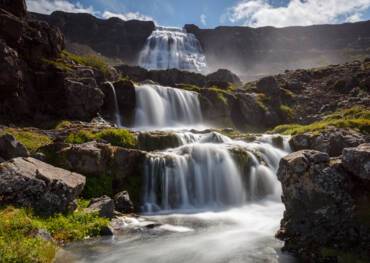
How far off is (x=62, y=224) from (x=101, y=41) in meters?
193

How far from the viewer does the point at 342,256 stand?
12180 millimetres

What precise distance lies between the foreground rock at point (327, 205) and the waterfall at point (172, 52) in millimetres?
140960

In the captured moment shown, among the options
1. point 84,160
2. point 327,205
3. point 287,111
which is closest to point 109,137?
point 84,160

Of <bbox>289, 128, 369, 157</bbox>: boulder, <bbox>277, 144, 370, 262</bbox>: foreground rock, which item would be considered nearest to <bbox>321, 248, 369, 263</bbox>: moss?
<bbox>277, 144, 370, 262</bbox>: foreground rock

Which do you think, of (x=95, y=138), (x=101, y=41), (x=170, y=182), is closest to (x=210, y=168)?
(x=170, y=182)

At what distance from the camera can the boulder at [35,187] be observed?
1603 centimetres

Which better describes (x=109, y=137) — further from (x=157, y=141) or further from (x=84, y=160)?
(x=84, y=160)

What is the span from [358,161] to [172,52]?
14756 centimetres

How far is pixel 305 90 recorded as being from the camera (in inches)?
2963

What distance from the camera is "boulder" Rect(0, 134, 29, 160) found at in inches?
829

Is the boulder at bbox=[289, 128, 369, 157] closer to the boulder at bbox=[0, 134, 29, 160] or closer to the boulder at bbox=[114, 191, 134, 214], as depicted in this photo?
the boulder at bbox=[114, 191, 134, 214]

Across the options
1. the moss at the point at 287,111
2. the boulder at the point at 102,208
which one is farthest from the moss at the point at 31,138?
the moss at the point at 287,111

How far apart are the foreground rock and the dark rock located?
1669 inches

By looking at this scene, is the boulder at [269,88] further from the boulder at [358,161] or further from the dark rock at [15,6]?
the boulder at [358,161]
